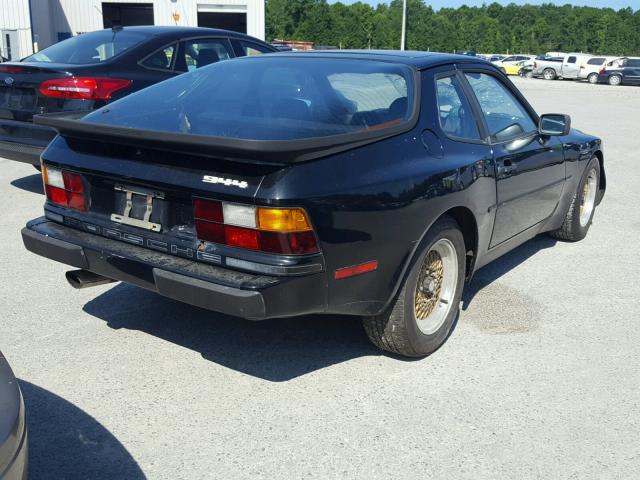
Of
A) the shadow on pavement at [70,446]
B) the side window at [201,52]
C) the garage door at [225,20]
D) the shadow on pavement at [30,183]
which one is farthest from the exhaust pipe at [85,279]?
the garage door at [225,20]

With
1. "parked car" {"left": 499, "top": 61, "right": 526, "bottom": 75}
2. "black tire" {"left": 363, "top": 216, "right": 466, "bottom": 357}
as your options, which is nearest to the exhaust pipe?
"black tire" {"left": 363, "top": 216, "right": 466, "bottom": 357}

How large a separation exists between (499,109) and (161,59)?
12.5ft

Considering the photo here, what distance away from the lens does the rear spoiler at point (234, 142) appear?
2773 mm

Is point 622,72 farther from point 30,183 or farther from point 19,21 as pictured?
point 30,183

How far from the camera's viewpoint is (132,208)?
325cm

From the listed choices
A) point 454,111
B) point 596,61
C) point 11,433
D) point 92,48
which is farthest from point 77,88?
→ point 596,61

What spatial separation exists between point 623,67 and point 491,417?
38.2 m

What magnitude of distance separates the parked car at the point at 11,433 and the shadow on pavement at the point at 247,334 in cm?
157

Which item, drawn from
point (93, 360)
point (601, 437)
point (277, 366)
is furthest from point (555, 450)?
point (93, 360)

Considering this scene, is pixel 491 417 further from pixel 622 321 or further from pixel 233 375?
pixel 622 321

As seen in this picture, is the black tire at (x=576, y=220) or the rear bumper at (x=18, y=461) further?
the black tire at (x=576, y=220)

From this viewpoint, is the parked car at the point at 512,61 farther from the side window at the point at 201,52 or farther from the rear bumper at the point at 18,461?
the rear bumper at the point at 18,461

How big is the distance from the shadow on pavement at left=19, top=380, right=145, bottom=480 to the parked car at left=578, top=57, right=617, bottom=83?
39.4 meters

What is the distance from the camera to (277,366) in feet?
11.5
